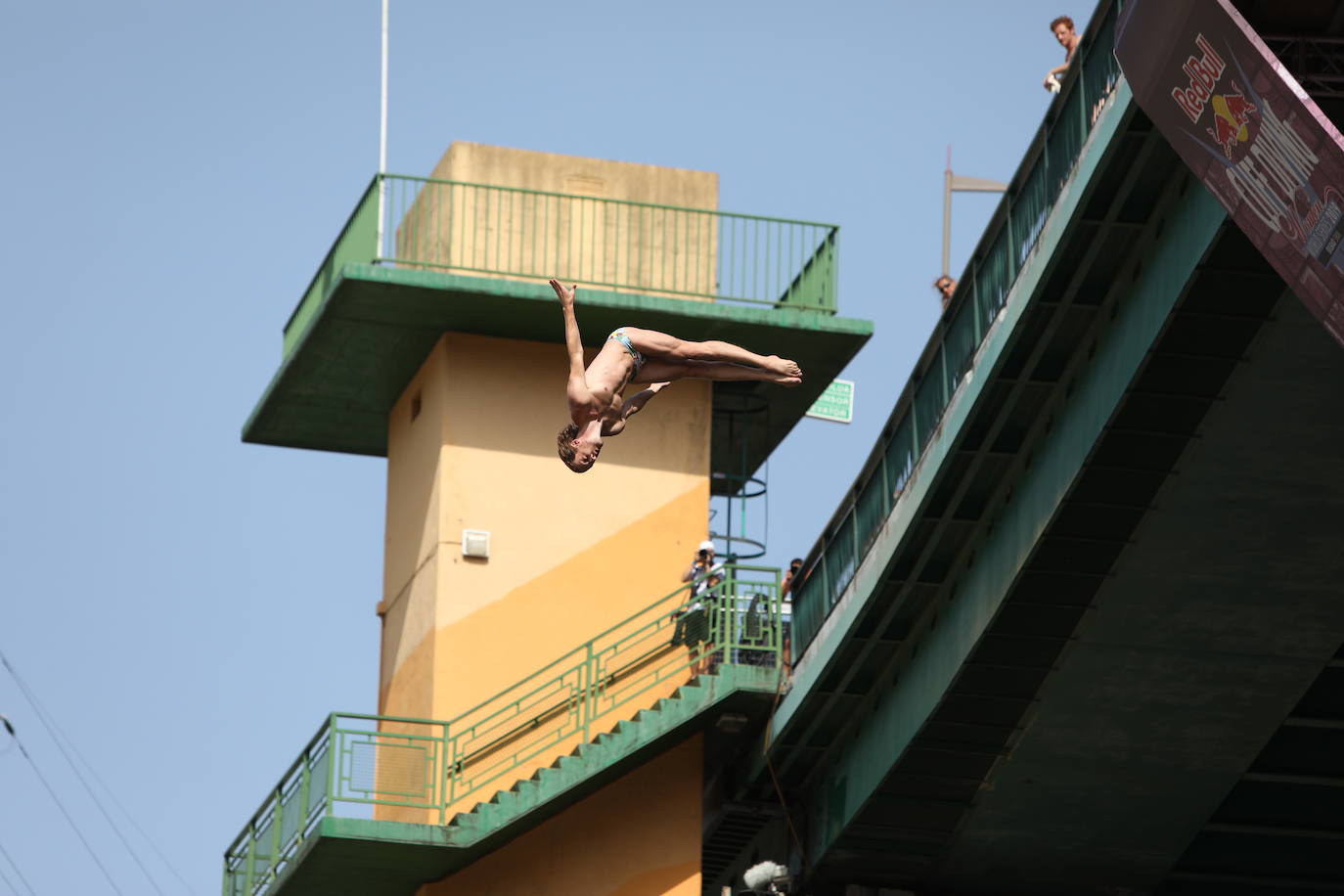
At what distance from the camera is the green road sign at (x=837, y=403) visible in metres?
48.9

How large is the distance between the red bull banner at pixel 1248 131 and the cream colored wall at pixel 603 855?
17.9m

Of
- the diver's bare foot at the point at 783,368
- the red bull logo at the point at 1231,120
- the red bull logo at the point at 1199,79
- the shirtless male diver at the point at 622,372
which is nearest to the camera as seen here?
the shirtless male diver at the point at 622,372

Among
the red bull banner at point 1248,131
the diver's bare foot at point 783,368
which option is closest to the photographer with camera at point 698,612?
the red bull banner at point 1248,131

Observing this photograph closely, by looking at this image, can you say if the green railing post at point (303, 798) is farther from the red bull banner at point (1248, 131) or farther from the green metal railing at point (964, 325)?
the red bull banner at point (1248, 131)

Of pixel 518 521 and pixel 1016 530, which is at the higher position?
pixel 518 521

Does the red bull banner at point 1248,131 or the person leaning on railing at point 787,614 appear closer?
the red bull banner at point 1248,131

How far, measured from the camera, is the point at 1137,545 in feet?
116

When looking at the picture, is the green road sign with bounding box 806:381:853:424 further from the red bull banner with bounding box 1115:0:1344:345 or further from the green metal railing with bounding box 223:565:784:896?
the red bull banner with bounding box 1115:0:1344:345

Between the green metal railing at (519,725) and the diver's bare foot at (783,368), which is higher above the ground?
the green metal railing at (519,725)

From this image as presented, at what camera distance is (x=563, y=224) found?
4547 cm

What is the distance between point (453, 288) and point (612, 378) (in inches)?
851

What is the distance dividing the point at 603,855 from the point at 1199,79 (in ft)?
64.1

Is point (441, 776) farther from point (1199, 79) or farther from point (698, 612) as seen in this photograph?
point (1199, 79)

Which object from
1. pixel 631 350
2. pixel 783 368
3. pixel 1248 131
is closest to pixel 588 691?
pixel 1248 131
